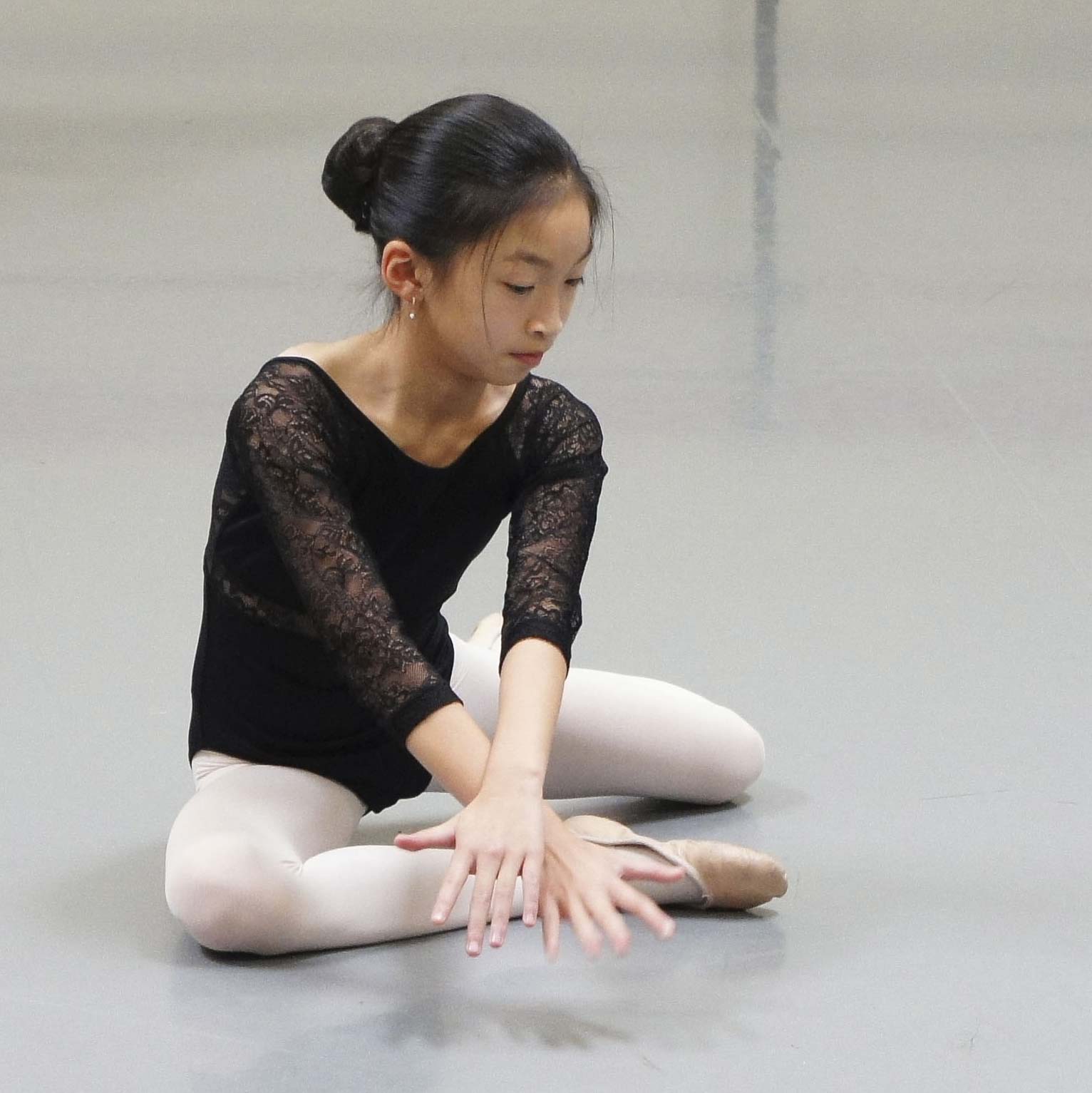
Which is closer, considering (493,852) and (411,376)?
(493,852)

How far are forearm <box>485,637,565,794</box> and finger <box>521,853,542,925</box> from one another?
7 cm

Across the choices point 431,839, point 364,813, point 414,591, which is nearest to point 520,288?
point 414,591

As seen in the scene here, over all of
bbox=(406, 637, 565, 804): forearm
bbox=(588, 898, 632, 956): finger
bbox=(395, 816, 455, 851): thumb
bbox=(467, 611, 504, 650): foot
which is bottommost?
bbox=(588, 898, 632, 956): finger

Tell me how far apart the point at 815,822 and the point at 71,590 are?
1.03 meters

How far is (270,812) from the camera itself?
1614mm

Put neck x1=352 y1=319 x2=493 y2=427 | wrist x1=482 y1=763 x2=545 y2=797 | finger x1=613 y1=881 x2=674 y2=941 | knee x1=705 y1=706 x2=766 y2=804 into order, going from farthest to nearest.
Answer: knee x1=705 y1=706 x2=766 y2=804 → neck x1=352 y1=319 x2=493 y2=427 → wrist x1=482 y1=763 x2=545 y2=797 → finger x1=613 y1=881 x2=674 y2=941

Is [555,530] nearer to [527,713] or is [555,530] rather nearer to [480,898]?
[527,713]

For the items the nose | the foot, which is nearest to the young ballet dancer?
the nose

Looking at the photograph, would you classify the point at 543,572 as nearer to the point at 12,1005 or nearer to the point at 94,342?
the point at 12,1005

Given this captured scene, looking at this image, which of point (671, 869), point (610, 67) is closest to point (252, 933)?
point (671, 869)

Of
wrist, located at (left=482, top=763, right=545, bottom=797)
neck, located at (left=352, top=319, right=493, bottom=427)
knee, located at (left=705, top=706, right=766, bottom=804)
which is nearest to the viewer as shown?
wrist, located at (left=482, top=763, right=545, bottom=797)

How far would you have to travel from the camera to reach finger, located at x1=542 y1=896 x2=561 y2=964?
1.31m

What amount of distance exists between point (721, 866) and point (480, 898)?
0.33 metres

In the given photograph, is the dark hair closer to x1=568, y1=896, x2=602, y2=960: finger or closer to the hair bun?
the hair bun
